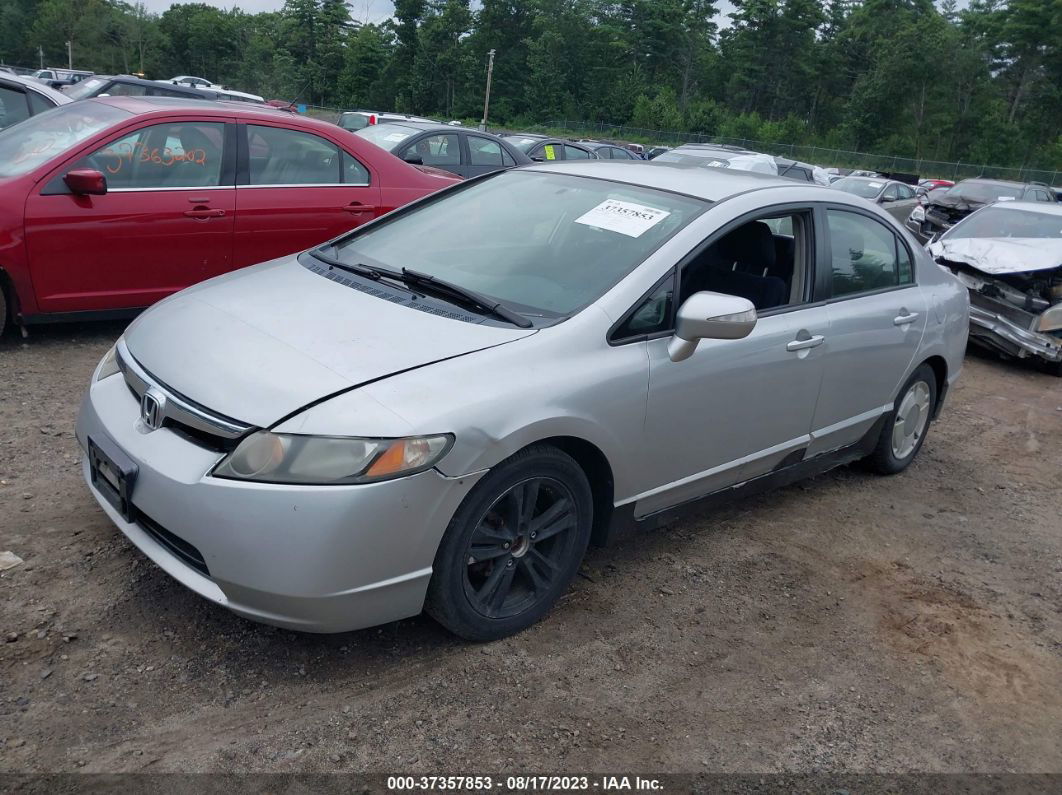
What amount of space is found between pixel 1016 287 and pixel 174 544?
8.40m

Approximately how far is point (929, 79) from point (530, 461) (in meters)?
72.3

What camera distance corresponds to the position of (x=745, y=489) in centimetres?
412

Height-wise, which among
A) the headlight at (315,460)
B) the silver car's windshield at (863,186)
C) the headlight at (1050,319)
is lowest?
the headlight at (1050,319)

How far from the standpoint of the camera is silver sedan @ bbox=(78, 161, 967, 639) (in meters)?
2.66

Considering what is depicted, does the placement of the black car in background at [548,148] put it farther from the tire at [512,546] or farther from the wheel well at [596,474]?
the tire at [512,546]

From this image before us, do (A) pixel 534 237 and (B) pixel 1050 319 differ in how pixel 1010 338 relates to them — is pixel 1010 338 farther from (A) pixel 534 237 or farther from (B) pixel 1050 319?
(A) pixel 534 237

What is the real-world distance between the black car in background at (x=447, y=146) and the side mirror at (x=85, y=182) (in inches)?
259

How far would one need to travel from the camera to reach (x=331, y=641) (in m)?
3.11

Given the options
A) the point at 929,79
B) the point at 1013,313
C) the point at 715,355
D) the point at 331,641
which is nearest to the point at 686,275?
the point at 715,355

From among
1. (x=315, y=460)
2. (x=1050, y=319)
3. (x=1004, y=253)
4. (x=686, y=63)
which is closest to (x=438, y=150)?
(x=1004, y=253)

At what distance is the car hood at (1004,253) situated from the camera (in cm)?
866

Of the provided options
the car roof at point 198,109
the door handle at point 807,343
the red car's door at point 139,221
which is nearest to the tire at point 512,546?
the door handle at point 807,343

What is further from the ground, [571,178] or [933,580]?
[571,178]

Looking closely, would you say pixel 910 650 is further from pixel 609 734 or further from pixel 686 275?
pixel 686 275
